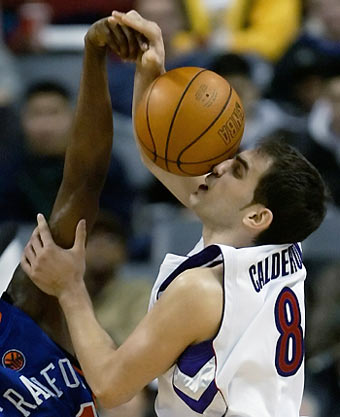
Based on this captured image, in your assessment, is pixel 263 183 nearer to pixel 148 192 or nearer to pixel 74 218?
pixel 74 218

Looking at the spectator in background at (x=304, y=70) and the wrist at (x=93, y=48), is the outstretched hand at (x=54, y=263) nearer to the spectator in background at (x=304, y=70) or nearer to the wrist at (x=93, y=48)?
the wrist at (x=93, y=48)

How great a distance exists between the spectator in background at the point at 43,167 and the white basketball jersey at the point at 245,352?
2.68 m

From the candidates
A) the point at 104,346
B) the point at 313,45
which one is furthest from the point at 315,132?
the point at 104,346

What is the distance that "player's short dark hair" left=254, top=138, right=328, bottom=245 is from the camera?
10.1 feet

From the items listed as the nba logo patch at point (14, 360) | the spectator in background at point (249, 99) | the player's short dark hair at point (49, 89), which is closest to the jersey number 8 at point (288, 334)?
the nba logo patch at point (14, 360)

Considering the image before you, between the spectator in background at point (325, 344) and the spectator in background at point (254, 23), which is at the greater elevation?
the spectator in background at point (254, 23)

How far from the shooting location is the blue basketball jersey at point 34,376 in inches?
121

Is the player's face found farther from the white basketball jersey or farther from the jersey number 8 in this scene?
the jersey number 8

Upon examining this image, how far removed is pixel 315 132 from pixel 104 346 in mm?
3183

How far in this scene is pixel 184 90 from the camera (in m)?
3.09

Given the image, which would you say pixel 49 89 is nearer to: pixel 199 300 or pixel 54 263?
pixel 54 263

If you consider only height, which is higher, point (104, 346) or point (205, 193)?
point (205, 193)

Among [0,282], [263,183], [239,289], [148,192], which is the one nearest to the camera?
[239,289]

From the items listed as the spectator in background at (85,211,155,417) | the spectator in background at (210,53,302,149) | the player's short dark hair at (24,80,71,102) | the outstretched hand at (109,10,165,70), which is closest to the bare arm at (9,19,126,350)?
the outstretched hand at (109,10,165,70)
